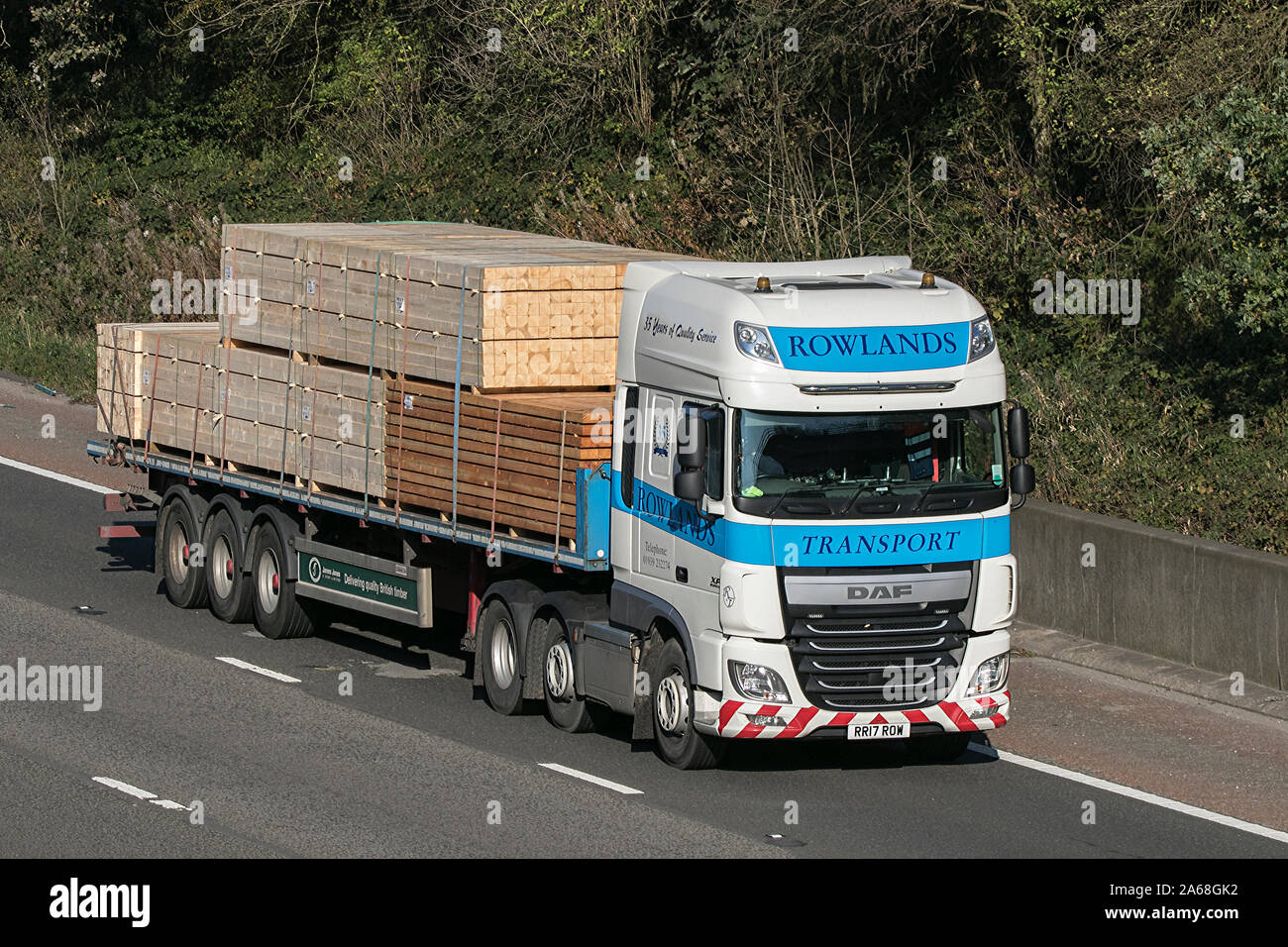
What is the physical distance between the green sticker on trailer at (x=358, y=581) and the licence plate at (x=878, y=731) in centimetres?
463

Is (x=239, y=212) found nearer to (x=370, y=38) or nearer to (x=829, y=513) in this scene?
(x=370, y=38)

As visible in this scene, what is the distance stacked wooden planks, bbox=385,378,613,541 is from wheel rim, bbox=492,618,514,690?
0.75 m

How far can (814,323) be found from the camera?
13289 millimetres

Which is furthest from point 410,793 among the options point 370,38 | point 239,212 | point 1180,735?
point 370,38

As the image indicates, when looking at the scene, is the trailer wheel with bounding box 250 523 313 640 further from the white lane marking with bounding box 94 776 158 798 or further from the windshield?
the windshield

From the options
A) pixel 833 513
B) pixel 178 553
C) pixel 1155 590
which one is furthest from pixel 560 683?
pixel 178 553

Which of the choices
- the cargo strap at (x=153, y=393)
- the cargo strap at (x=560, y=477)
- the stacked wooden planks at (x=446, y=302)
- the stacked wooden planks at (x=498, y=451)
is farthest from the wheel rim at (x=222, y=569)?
the cargo strap at (x=560, y=477)

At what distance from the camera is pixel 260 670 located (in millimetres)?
16875

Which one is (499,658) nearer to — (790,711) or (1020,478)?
(790,711)

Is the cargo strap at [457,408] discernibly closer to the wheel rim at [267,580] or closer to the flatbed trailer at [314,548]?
the flatbed trailer at [314,548]

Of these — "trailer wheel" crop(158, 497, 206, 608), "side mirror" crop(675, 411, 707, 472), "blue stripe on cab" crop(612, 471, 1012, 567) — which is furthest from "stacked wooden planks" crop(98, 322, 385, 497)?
"blue stripe on cab" crop(612, 471, 1012, 567)

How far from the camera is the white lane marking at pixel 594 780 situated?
13.3m

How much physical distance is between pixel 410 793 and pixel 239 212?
80.0 feet

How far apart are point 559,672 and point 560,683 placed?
8cm
